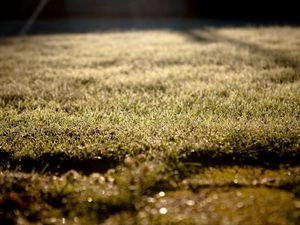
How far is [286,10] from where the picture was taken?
51.0 ft

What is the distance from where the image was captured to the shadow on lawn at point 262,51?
199 inches

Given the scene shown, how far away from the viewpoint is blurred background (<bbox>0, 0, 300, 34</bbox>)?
15.6 m

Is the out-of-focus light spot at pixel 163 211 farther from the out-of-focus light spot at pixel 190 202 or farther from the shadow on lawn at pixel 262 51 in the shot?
the shadow on lawn at pixel 262 51

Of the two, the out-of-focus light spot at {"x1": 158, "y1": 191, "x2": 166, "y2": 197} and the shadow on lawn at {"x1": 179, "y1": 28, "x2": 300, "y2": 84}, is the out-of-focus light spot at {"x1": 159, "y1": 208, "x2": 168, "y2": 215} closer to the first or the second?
the out-of-focus light spot at {"x1": 158, "y1": 191, "x2": 166, "y2": 197}

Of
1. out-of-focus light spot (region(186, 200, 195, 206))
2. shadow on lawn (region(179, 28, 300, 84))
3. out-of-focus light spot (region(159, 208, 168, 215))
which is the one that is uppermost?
out-of-focus light spot (region(159, 208, 168, 215))

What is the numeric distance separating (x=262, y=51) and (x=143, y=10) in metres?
10.1

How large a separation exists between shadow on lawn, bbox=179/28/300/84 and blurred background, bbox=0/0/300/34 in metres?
4.93

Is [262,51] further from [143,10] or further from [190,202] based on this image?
[143,10]

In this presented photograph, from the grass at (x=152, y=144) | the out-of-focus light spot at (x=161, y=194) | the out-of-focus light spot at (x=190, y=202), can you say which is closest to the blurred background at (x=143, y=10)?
the grass at (x=152, y=144)

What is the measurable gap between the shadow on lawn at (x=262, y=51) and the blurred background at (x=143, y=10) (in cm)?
493

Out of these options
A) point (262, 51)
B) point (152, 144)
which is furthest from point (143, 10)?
point (152, 144)

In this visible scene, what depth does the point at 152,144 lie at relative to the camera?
10.1 feet

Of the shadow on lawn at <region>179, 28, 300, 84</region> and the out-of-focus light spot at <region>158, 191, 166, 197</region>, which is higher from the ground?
the out-of-focus light spot at <region>158, 191, 166, 197</region>

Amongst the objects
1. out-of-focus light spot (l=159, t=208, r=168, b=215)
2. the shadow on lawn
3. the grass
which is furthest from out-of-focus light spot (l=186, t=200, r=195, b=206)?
the shadow on lawn
